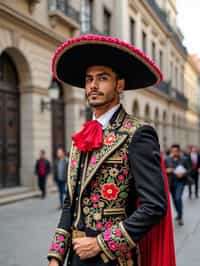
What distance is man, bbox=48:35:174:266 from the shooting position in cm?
176

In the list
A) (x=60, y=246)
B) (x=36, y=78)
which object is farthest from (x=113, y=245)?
(x=36, y=78)

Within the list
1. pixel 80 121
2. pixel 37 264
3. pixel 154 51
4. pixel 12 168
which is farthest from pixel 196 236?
pixel 154 51

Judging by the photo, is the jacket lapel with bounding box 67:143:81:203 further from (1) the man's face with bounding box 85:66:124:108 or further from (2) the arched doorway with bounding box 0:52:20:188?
(2) the arched doorway with bounding box 0:52:20:188

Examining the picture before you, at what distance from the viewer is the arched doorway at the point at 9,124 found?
11.9 meters

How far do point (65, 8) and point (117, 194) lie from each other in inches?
530

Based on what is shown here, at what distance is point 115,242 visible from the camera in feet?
5.74

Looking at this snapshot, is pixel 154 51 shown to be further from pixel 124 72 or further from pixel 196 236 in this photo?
pixel 124 72

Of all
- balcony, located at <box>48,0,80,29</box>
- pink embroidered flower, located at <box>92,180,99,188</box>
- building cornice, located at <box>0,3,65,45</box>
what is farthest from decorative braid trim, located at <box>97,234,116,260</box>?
balcony, located at <box>48,0,80,29</box>

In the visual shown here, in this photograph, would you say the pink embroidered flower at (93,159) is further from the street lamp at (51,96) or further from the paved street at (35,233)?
the street lamp at (51,96)

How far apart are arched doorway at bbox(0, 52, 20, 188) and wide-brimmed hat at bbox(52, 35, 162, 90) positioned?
9.84 meters

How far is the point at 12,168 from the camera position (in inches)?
486

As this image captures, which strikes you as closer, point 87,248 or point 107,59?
point 87,248

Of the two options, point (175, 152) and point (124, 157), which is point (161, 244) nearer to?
point (124, 157)

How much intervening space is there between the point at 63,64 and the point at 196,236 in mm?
5583
